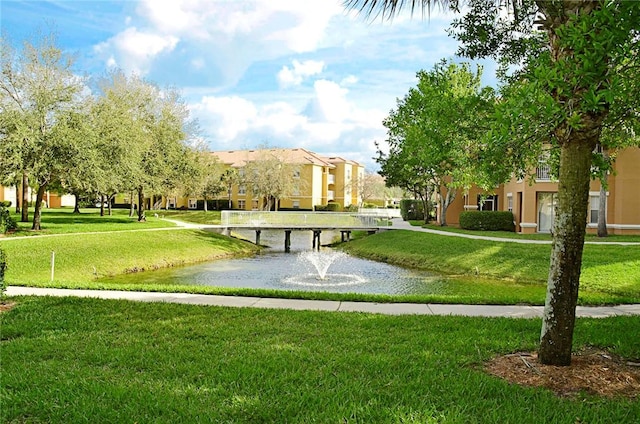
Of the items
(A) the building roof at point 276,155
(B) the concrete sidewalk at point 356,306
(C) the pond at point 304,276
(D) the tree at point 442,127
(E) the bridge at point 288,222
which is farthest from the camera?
(A) the building roof at point 276,155

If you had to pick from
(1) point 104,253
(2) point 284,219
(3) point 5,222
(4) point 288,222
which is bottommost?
(1) point 104,253

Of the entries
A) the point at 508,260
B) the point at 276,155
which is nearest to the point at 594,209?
the point at 508,260

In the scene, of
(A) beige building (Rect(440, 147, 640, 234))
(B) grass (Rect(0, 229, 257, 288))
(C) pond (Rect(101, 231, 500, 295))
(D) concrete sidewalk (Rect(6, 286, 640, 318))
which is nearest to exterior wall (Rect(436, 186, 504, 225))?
(A) beige building (Rect(440, 147, 640, 234))

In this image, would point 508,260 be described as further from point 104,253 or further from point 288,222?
point 288,222

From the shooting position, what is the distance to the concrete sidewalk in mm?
8211

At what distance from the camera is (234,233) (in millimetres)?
37250

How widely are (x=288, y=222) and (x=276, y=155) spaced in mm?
25836

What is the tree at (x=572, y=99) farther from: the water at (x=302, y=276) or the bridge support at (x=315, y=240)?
the bridge support at (x=315, y=240)

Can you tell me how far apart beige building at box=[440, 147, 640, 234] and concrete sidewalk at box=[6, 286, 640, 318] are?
48.2ft

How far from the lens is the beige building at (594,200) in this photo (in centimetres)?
2528

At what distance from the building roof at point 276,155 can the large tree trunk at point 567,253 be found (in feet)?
174

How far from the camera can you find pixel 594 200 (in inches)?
1041

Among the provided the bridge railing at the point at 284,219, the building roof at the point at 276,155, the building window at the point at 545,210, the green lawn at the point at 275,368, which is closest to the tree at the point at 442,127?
the green lawn at the point at 275,368

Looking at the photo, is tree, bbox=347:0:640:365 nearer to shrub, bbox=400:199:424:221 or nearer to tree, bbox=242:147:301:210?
shrub, bbox=400:199:424:221
